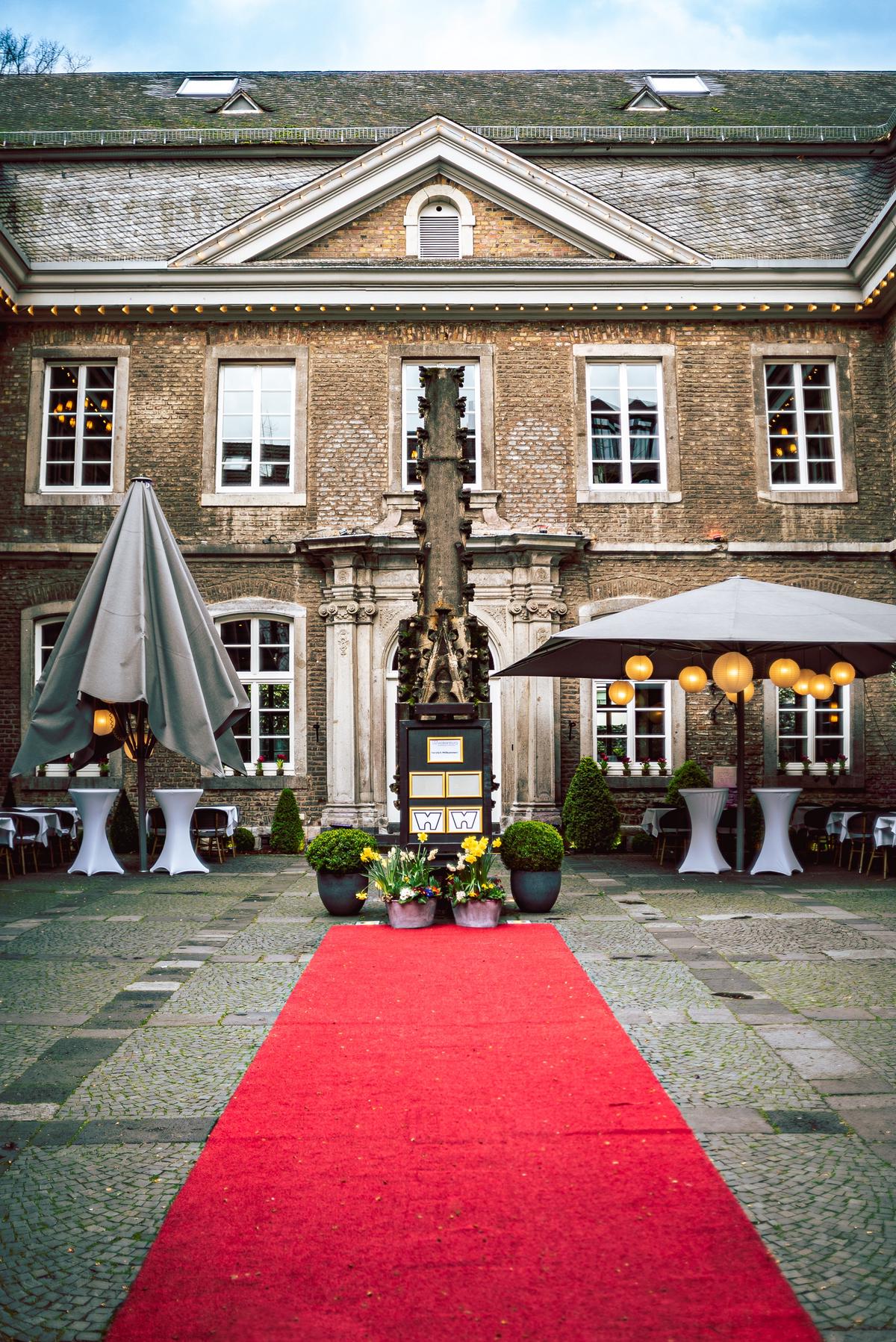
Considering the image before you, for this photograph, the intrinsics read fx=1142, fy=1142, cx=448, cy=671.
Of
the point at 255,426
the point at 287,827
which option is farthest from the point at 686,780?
the point at 255,426

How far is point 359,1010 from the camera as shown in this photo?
551 cm

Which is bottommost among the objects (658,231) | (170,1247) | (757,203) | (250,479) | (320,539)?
(170,1247)

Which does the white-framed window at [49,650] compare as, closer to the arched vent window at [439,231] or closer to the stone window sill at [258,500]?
the stone window sill at [258,500]

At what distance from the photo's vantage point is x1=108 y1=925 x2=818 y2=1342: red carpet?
2.61 metres

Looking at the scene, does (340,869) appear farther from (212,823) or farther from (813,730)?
(813,730)

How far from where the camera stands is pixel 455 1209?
318cm

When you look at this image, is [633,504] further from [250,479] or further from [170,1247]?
[170,1247]

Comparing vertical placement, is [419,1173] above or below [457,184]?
below

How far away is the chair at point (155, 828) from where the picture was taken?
1268cm

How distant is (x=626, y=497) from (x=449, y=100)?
8010 millimetres

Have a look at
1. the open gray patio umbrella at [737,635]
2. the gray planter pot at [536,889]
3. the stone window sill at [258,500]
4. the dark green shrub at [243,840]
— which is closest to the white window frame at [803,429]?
the open gray patio umbrella at [737,635]

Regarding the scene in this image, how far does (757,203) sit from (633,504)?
512cm

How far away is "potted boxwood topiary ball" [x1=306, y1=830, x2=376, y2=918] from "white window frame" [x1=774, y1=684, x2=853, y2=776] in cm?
772

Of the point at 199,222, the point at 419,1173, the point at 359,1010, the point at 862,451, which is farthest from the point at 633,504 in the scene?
the point at 419,1173
